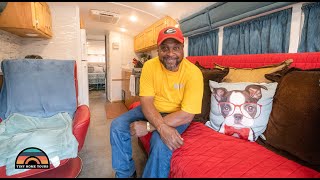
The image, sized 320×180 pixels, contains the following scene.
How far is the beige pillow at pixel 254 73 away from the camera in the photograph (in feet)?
4.32

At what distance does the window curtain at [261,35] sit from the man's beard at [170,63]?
3.30 ft

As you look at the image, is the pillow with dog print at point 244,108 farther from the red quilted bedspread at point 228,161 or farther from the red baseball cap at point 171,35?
the red baseball cap at point 171,35

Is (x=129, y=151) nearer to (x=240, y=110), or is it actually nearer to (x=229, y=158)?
(x=229, y=158)

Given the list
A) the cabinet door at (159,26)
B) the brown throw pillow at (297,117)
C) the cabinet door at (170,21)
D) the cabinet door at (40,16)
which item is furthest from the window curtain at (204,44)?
the cabinet door at (40,16)

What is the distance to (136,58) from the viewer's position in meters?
5.93

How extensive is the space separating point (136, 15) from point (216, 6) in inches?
80.6

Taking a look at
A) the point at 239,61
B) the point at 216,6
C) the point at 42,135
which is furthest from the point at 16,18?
the point at 239,61

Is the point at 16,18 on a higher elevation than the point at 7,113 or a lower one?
higher

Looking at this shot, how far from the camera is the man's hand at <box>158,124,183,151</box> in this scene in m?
1.13

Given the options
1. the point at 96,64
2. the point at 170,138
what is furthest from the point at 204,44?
the point at 96,64

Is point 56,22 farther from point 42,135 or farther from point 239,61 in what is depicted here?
point 239,61

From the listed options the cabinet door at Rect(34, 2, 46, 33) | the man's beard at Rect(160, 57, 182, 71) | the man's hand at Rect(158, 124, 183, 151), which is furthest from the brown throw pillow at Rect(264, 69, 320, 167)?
the cabinet door at Rect(34, 2, 46, 33)

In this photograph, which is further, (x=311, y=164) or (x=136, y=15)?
(x=136, y=15)

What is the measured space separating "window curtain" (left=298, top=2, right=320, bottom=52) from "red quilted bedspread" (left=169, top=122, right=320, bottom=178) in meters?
0.90
